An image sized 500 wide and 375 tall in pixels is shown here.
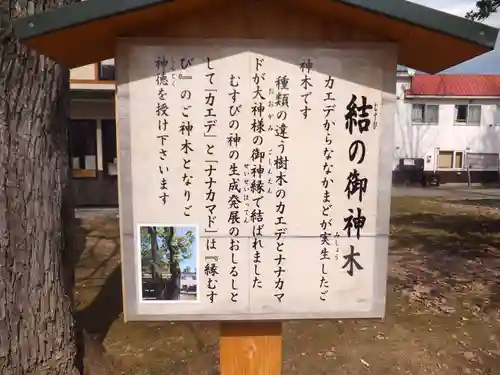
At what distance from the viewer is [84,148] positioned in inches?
559

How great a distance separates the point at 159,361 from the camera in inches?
186

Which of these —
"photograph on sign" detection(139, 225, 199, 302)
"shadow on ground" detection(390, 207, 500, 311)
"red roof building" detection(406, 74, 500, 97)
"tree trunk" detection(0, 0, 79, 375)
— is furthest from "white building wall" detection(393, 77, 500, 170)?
"photograph on sign" detection(139, 225, 199, 302)

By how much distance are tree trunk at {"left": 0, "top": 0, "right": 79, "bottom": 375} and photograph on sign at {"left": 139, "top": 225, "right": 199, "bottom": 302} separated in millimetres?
1124

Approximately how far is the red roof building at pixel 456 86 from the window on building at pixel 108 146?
64.2 feet

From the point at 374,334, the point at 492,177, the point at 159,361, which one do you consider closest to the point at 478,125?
the point at 492,177

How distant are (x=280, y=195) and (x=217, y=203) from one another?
0.29 metres

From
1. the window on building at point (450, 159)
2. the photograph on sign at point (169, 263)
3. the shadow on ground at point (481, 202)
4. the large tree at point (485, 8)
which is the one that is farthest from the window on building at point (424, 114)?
the photograph on sign at point (169, 263)

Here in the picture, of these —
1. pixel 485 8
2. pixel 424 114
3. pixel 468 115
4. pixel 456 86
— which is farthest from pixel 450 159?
pixel 485 8

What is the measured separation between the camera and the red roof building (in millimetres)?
27578

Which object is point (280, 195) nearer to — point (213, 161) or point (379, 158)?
point (213, 161)

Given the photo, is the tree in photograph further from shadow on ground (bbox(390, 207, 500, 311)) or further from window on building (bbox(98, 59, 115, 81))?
window on building (bbox(98, 59, 115, 81))

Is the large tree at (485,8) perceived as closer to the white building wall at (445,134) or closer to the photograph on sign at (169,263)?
the photograph on sign at (169,263)

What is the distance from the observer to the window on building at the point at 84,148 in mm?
14047

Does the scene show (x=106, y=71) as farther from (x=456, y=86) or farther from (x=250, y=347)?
(x=456, y=86)
